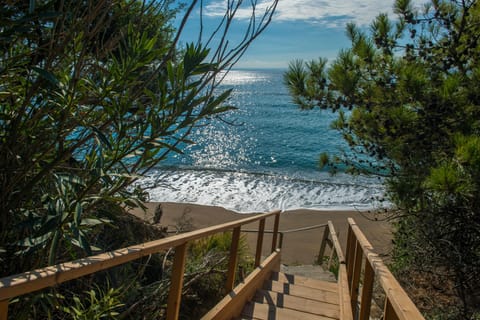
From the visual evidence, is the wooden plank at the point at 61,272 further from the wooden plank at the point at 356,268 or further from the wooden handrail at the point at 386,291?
the wooden plank at the point at 356,268

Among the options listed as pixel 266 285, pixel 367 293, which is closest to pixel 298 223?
pixel 266 285

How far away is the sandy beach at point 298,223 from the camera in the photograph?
847cm

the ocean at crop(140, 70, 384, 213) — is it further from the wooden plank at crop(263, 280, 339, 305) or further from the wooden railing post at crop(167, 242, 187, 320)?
the wooden railing post at crop(167, 242, 187, 320)

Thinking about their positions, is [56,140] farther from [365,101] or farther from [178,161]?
[178,161]

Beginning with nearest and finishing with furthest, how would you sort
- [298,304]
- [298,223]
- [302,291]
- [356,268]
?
[356,268] → [298,304] → [302,291] → [298,223]

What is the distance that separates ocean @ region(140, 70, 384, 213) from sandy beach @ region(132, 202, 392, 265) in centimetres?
58

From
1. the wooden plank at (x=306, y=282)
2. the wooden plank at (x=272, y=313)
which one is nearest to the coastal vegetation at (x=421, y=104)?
the wooden plank at (x=306, y=282)

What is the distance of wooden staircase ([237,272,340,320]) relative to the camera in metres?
3.01

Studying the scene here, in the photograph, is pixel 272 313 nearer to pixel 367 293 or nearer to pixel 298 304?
pixel 298 304

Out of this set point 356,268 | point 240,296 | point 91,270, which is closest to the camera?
point 91,270

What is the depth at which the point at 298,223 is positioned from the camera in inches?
409

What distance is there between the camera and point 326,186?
46.2ft

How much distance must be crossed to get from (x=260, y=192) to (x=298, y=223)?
127 inches

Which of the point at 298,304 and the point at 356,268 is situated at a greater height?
the point at 356,268
